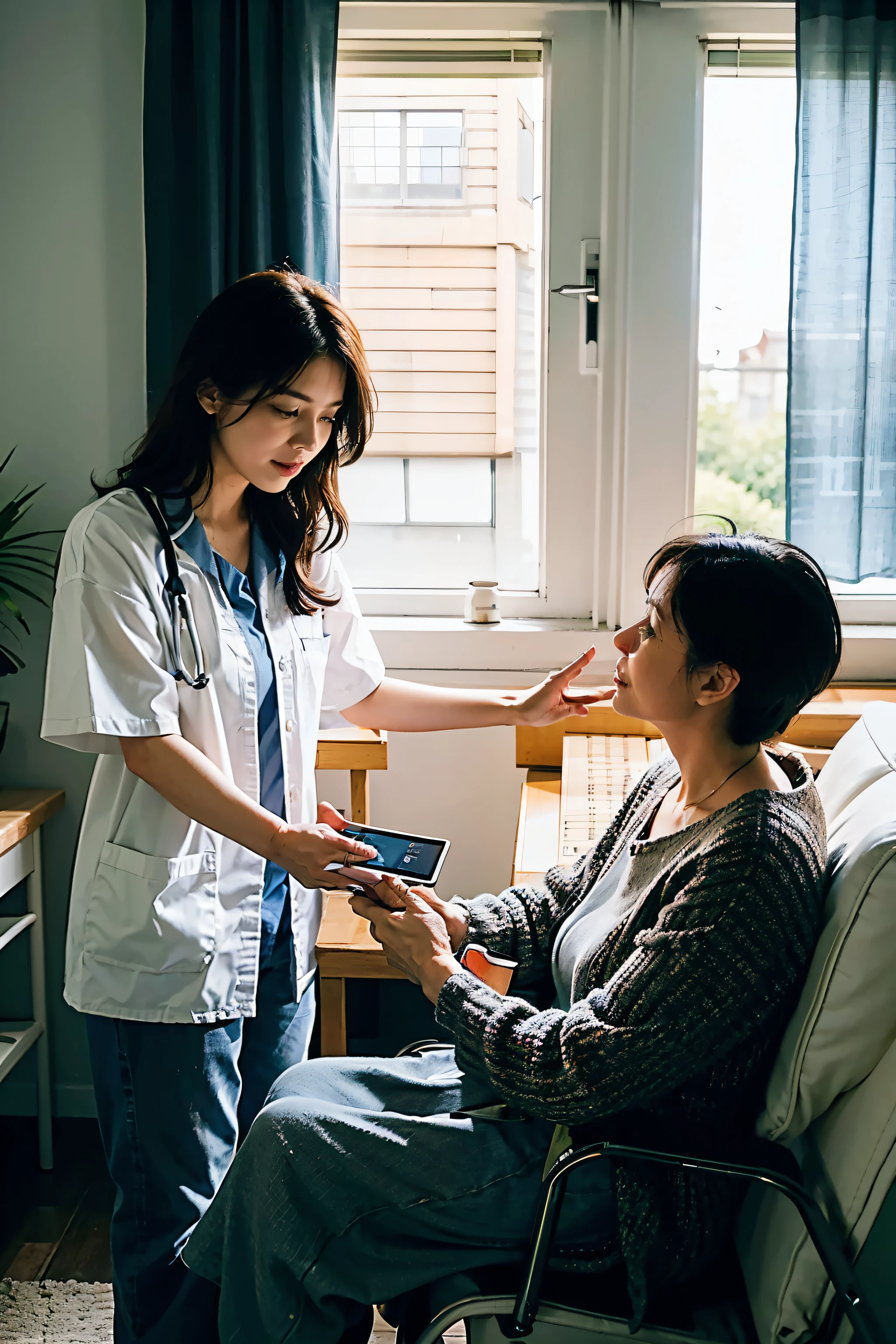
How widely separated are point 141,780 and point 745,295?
1.75 metres

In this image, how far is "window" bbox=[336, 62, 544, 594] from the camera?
2418 mm

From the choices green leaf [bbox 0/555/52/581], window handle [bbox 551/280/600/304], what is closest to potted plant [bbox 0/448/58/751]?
green leaf [bbox 0/555/52/581]

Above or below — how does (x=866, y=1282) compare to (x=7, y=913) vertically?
above

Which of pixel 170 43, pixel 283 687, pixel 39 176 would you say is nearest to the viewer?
pixel 283 687

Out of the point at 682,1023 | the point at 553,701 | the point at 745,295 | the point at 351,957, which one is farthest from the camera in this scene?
the point at 745,295

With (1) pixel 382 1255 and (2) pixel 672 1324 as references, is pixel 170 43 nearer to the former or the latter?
(1) pixel 382 1255

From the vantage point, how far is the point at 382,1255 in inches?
47.4

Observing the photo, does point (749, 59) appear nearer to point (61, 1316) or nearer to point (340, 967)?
point (340, 967)

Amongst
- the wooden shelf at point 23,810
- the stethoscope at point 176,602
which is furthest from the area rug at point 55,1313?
the stethoscope at point 176,602

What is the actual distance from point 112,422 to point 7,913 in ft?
3.66

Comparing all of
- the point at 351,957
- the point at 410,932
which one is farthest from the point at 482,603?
the point at 410,932

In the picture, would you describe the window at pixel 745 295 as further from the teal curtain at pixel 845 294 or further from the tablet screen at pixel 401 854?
the tablet screen at pixel 401 854

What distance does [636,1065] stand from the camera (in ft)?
3.70

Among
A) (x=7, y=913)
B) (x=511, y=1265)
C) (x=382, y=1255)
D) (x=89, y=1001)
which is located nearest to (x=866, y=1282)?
(x=511, y=1265)
